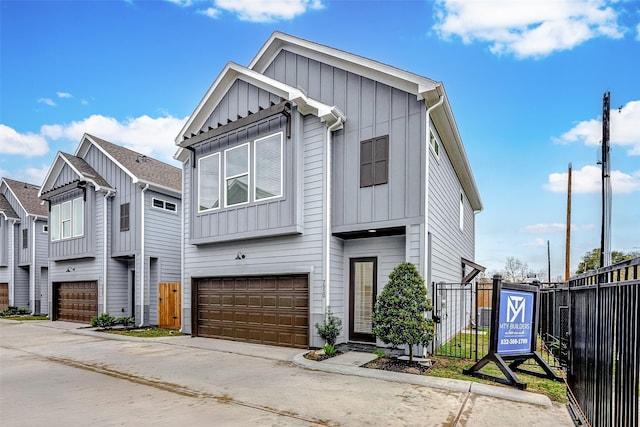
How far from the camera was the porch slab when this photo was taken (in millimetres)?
7728

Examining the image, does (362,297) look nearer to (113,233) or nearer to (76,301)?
(113,233)

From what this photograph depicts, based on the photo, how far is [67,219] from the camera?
18.3 metres

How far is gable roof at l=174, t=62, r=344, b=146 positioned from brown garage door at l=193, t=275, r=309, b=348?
13.9 ft

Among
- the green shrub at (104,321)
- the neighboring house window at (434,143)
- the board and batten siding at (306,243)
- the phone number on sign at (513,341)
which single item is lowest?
the green shrub at (104,321)

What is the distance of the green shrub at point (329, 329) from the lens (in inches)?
352

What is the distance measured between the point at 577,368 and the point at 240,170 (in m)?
8.94

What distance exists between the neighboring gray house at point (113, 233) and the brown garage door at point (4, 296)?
743 centimetres

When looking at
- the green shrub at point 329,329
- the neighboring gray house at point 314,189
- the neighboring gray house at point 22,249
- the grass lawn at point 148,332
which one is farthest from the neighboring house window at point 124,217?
the green shrub at point 329,329

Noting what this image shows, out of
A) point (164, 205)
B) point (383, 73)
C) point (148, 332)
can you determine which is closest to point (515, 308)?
point (383, 73)

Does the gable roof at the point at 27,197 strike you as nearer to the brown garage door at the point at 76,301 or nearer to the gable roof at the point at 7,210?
the gable roof at the point at 7,210

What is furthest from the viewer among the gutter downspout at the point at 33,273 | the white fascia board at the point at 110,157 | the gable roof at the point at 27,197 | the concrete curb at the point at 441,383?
the gable roof at the point at 27,197

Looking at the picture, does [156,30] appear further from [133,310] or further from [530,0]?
[530,0]

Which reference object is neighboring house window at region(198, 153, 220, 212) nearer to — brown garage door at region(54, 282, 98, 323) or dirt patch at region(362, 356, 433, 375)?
dirt patch at region(362, 356, 433, 375)

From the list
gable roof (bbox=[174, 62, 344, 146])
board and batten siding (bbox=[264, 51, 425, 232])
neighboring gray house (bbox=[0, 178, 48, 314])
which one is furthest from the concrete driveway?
neighboring gray house (bbox=[0, 178, 48, 314])
